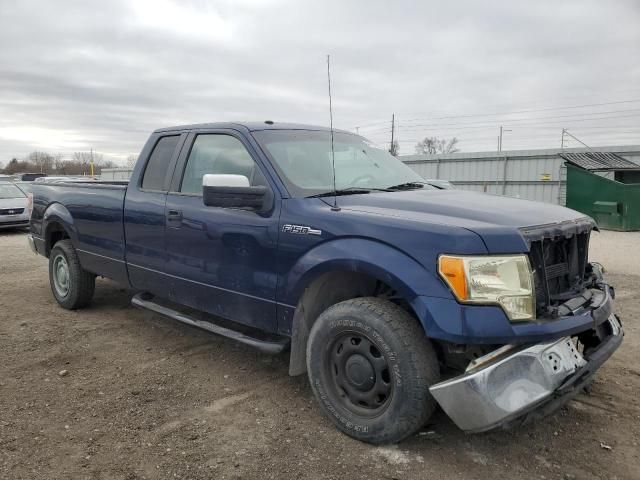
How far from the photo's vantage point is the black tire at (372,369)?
274 centimetres

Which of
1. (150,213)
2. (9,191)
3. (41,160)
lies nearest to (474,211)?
(150,213)

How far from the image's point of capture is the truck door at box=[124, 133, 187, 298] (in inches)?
170

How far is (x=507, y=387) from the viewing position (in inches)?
99.3

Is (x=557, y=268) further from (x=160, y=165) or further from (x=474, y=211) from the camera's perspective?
(x=160, y=165)

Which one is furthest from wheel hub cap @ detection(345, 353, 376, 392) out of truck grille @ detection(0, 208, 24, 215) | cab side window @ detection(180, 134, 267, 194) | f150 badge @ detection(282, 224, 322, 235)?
truck grille @ detection(0, 208, 24, 215)

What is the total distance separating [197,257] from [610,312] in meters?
2.79

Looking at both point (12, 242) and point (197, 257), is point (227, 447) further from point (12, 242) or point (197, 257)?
point (12, 242)

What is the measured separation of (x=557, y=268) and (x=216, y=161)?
2525mm

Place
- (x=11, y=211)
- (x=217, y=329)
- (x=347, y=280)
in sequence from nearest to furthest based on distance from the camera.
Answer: (x=347, y=280) < (x=217, y=329) < (x=11, y=211)

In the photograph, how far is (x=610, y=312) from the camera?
3.19m

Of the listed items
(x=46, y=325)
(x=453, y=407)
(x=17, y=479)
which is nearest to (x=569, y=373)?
(x=453, y=407)

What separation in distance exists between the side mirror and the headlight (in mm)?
1310

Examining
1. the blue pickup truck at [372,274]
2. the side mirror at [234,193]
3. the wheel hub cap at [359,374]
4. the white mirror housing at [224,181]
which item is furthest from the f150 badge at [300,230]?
the wheel hub cap at [359,374]

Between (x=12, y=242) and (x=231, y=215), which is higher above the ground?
(x=231, y=215)
